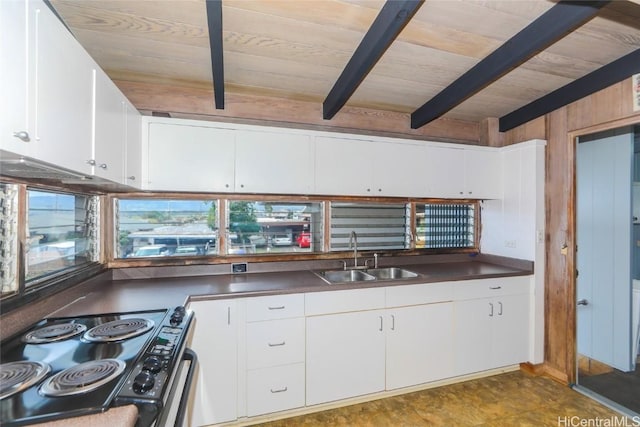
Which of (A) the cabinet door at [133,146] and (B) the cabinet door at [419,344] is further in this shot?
(B) the cabinet door at [419,344]

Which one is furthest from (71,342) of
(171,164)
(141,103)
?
(141,103)

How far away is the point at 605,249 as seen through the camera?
2855mm

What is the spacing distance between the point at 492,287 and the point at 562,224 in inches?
32.3

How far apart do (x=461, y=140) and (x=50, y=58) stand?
326cm

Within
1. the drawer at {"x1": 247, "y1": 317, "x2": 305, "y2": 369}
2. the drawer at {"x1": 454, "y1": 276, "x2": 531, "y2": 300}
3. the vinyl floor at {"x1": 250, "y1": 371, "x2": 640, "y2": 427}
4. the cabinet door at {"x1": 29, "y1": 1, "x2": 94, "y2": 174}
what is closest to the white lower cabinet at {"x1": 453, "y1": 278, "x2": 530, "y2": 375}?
the drawer at {"x1": 454, "y1": 276, "x2": 531, "y2": 300}

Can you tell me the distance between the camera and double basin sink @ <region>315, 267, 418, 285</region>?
263 centimetres

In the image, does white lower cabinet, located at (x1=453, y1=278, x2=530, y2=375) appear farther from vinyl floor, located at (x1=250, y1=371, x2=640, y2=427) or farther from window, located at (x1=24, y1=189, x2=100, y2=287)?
window, located at (x1=24, y1=189, x2=100, y2=287)

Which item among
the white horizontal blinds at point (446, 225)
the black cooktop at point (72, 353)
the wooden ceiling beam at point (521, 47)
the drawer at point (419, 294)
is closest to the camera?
the black cooktop at point (72, 353)

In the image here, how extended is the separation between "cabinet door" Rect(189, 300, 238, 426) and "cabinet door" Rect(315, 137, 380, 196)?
1.16 m

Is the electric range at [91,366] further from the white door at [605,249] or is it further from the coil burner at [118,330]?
the white door at [605,249]

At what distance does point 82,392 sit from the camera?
35.4 inches

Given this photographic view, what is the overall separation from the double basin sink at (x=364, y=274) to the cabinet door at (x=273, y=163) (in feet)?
2.54

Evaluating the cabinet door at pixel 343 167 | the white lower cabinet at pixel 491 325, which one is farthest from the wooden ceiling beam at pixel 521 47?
the white lower cabinet at pixel 491 325

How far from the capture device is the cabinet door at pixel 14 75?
84 cm
